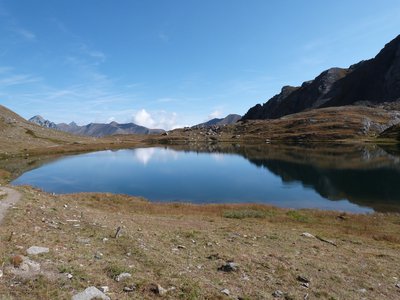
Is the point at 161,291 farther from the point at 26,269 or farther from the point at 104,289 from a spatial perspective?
the point at 26,269

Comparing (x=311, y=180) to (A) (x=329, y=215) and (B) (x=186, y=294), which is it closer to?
(A) (x=329, y=215)

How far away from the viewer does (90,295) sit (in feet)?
43.9

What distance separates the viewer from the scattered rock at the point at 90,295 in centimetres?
1320

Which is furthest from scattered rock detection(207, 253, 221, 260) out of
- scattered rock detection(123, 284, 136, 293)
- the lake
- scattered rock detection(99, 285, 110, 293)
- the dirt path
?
the lake

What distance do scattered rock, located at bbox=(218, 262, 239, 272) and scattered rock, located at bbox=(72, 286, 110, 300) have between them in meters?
6.93

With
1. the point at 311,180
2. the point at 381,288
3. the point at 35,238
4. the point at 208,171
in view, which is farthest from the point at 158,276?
the point at 208,171

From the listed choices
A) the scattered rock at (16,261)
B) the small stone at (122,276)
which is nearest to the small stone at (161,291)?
the small stone at (122,276)

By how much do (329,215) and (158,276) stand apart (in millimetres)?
37162

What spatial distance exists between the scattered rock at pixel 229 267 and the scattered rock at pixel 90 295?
6932 millimetres

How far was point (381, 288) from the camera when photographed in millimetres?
18156

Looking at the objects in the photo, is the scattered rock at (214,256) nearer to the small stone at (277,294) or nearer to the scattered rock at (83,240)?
the small stone at (277,294)

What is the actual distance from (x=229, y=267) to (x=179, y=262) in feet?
9.05

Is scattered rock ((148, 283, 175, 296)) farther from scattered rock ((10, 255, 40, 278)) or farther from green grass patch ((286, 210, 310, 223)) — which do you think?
green grass patch ((286, 210, 310, 223))

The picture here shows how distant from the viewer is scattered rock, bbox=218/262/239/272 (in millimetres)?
18250
